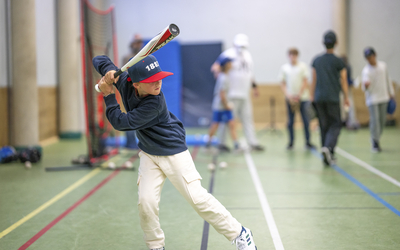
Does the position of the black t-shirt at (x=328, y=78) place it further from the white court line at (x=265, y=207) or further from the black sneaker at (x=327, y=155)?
the white court line at (x=265, y=207)

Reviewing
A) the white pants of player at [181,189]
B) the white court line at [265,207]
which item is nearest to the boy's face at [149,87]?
the white pants of player at [181,189]

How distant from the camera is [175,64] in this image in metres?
11.7

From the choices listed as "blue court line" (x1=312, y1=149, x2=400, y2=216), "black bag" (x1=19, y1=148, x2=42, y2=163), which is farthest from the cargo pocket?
"black bag" (x1=19, y1=148, x2=42, y2=163)

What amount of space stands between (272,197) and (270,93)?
30.2 feet

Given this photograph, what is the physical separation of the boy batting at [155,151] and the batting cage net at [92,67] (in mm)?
4354

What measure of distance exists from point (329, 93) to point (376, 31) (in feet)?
25.5

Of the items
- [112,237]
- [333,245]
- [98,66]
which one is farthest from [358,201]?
[98,66]

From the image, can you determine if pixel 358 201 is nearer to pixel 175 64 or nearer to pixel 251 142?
pixel 251 142

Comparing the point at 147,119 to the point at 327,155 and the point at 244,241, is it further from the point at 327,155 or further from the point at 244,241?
the point at 327,155

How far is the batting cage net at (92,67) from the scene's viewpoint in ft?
25.2

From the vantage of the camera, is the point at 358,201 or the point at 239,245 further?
the point at 358,201

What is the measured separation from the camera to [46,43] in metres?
11.2

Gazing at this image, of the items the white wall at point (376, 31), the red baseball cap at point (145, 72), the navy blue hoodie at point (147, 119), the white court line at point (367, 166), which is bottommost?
the white court line at point (367, 166)

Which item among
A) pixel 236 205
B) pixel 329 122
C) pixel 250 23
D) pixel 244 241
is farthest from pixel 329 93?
pixel 250 23
